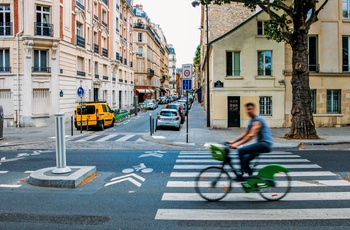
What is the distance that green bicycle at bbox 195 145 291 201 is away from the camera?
6477 millimetres

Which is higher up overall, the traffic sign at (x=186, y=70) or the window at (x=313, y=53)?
the window at (x=313, y=53)

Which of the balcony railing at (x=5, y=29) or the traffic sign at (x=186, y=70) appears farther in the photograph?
the balcony railing at (x=5, y=29)

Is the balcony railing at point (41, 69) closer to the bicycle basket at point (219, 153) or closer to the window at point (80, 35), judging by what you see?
the window at point (80, 35)

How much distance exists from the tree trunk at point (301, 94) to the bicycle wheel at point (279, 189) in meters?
10.5

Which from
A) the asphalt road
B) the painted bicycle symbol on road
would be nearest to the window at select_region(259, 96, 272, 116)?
the asphalt road

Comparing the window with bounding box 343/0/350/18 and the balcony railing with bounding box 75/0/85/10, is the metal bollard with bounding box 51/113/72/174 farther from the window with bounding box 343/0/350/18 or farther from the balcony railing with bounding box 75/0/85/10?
the balcony railing with bounding box 75/0/85/10

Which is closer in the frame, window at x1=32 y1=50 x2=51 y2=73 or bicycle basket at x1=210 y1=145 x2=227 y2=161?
bicycle basket at x1=210 y1=145 x2=227 y2=161

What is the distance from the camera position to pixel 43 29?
26.1m

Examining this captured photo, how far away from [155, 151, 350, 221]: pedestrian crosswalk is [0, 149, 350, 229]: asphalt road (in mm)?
17

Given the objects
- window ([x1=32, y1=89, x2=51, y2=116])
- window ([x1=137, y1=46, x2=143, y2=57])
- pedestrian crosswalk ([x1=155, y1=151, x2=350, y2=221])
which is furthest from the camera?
window ([x1=137, y1=46, x2=143, y2=57])

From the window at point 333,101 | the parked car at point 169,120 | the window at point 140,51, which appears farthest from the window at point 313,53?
the window at point 140,51

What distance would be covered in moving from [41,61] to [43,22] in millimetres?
3123

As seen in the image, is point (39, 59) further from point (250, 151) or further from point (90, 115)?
point (250, 151)

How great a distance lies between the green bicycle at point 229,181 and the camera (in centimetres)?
648
